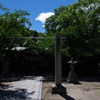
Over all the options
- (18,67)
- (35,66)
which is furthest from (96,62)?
(18,67)

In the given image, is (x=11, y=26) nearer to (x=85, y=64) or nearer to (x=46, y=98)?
(x=46, y=98)

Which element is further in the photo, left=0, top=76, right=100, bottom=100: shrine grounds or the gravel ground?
left=0, top=76, right=100, bottom=100: shrine grounds

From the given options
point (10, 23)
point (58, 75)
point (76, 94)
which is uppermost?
point (10, 23)

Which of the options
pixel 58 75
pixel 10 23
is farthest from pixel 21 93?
pixel 10 23

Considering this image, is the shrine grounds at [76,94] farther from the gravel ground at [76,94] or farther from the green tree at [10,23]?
the green tree at [10,23]

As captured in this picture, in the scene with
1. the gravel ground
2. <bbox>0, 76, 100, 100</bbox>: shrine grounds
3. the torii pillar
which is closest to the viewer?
Result: the gravel ground

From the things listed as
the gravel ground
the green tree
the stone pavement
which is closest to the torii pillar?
the gravel ground

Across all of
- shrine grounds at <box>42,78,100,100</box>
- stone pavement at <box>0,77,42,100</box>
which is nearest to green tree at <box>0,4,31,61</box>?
stone pavement at <box>0,77,42,100</box>

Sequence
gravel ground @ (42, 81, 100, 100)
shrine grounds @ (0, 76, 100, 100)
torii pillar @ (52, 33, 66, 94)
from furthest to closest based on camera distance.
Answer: torii pillar @ (52, 33, 66, 94) → shrine grounds @ (0, 76, 100, 100) → gravel ground @ (42, 81, 100, 100)

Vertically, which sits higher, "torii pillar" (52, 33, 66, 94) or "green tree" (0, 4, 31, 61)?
"green tree" (0, 4, 31, 61)

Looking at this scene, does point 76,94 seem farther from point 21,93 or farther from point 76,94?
point 21,93

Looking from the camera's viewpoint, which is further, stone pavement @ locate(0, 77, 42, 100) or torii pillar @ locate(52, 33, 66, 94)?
torii pillar @ locate(52, 33, 66, 94)

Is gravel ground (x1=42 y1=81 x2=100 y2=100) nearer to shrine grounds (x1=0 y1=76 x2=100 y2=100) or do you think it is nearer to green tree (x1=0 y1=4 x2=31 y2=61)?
shrine grounds (x1=0 y1=76 x2=100 y2=100)

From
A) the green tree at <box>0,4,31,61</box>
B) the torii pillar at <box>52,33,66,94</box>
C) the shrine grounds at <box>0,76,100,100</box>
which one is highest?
the green tree at <box>0,4,31,61</box>
